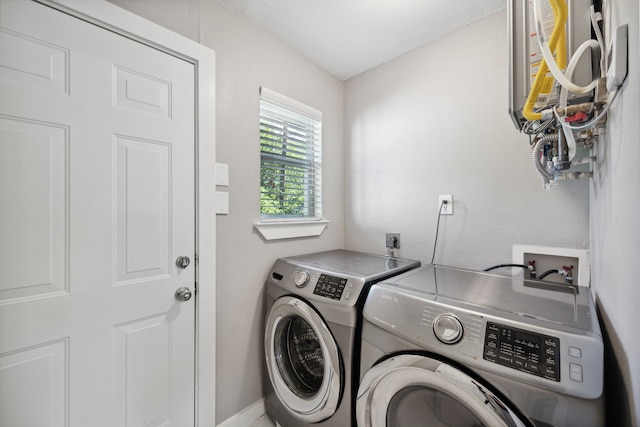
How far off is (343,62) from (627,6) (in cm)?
168

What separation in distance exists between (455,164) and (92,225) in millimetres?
1907

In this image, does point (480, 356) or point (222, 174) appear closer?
point (480, 356)

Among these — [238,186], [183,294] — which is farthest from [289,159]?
[183,294]

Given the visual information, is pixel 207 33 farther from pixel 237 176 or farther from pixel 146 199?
pixel 146 199

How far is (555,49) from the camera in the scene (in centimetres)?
83

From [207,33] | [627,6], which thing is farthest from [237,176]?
[627,6]

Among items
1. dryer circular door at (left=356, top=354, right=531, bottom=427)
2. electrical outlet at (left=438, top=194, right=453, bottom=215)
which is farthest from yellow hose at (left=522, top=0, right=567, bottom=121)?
dryer circular door at (left=356, top=354, right=531, bottom=427)

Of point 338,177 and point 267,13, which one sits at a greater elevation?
point 267,13

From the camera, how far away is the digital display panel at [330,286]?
49.4 inches

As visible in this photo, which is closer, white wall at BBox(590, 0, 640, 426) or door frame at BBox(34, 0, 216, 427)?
white wall at BBox(590, 0, 640, 426)

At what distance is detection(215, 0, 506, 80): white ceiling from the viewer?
1.46m

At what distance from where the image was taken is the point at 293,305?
1401 mm

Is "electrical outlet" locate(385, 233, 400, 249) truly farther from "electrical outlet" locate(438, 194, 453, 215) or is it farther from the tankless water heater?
the tankless water heater

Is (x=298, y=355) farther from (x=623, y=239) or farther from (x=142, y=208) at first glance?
(x=623, y=239)
